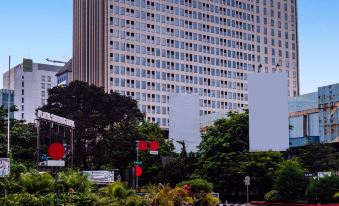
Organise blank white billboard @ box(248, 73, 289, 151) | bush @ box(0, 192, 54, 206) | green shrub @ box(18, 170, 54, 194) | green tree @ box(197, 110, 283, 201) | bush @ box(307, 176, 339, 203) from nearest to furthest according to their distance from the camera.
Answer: bush @ box(0, 192, 54, 206) → green shrub @ box(18, 170, 54, 194) → bush @ box(307, 176, 339, 203) → blank white billboard @ box(248, 73, 289, 151) → green tree @ box(197, 110, 283, 201)

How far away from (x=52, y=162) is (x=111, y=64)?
4103 inches

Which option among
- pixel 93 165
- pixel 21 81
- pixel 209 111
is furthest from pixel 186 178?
pixel 21 81

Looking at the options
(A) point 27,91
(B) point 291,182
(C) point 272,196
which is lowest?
(C) point 272,196

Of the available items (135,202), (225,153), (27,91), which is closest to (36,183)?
(135,202)

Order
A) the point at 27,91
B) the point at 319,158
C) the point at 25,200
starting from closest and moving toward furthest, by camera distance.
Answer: the point at 25,200
the point at 319,158
the point at 27,91

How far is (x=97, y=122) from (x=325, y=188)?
30.6 meters

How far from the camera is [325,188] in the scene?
139 ft

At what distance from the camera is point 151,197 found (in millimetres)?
29125

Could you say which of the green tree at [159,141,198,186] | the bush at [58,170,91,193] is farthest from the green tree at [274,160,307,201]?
the bush at [58,170,91,193]

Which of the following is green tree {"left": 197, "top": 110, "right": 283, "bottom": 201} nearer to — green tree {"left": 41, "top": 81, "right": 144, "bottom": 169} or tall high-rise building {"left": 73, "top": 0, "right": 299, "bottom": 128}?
green tree {"left": 41, "top": 81, "right": 144, "bottom": 169}

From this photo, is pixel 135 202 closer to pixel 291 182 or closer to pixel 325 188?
pixel 325 188

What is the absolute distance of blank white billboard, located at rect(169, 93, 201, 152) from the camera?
62.7 m

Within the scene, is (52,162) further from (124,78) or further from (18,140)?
(124,78)

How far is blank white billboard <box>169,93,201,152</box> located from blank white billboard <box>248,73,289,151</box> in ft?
50.3
